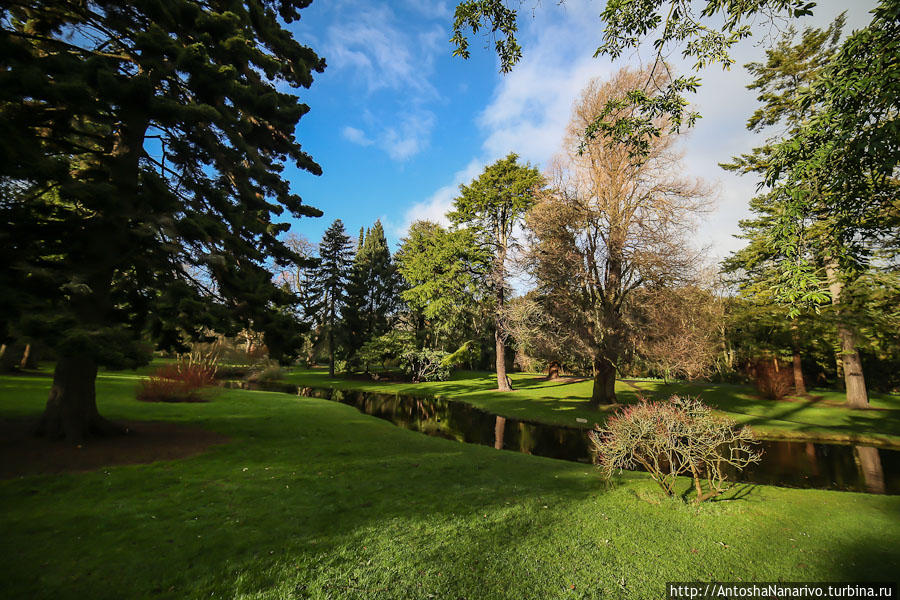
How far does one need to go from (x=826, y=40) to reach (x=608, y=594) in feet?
95.4

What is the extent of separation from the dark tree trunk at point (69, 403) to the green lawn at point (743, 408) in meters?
15.5

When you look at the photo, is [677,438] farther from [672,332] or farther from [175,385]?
[175,385]

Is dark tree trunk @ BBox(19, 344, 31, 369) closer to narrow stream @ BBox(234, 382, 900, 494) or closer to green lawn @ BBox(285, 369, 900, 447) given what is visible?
narrow stream @ BBox(234, 382, 900, 494)

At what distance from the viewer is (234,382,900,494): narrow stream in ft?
30.2

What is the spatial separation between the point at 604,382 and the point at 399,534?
52.1 feet

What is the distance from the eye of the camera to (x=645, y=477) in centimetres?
797

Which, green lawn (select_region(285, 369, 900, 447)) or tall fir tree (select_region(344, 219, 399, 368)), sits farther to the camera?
tall fir tree (select_region(344, 219, 399, 368))

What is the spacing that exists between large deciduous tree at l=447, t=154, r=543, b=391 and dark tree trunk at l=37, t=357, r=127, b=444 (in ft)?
69.8

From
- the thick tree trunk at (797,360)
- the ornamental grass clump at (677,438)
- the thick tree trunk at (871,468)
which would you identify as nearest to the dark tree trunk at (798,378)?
the thick tree trunk at (797,360)

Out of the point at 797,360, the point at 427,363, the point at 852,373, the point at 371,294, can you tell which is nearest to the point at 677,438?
the point at 852,373

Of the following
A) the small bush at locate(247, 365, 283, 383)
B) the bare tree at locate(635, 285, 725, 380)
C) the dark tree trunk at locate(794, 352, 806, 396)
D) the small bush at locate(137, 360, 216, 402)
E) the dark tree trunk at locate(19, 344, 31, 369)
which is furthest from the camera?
the small bush at locate(247, 365, 283, 383)

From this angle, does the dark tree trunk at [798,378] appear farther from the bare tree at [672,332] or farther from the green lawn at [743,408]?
the bare tree at [672,332]

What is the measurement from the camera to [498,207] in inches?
1091

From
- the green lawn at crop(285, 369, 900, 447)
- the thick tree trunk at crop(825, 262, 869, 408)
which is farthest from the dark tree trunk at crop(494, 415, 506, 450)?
the thick tree trunk at crop(825, 262, 869, 408)
